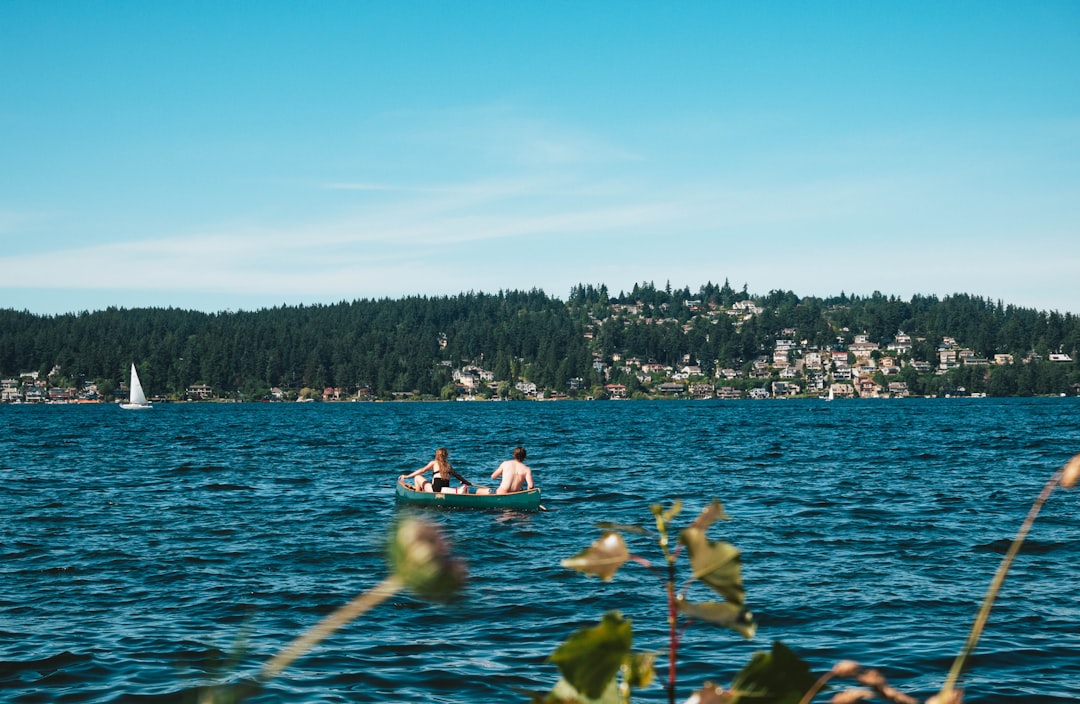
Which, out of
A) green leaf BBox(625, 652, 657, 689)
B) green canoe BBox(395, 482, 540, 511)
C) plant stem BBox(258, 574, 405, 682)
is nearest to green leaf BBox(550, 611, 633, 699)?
green leaf BBox(625, 652, 657, 689)

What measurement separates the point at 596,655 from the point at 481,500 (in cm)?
2543

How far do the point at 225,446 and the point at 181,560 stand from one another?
4644cm

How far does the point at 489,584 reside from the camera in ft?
53.0

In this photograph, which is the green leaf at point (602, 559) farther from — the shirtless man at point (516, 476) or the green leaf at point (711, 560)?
the shirtless man at point (516, 476)

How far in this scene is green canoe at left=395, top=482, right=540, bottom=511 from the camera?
26.2 m

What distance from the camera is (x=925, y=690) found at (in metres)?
10.4

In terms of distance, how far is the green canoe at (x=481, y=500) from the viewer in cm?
2617

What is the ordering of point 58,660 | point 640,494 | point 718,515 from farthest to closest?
1. point 640,494
2. point 58,660
3. point 718,515

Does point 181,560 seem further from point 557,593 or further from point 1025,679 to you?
point 1025,679

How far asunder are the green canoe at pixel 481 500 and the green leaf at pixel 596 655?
2475cm

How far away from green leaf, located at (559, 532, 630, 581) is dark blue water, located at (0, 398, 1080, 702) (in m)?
0.31

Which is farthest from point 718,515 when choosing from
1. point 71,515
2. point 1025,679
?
point 71,515

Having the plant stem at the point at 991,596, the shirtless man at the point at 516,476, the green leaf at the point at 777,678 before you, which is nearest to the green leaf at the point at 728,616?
the green leaf at the point at 777,678

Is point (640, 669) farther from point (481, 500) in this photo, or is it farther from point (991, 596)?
point (481, 500)
